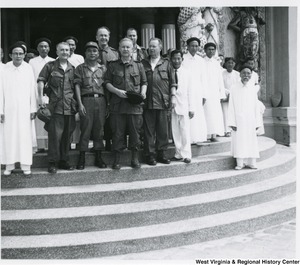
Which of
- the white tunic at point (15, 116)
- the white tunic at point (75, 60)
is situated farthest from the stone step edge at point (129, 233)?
the white tunic at point (75, 60)

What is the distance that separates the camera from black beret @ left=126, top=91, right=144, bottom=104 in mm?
5863

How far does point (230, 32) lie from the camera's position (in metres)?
11.2

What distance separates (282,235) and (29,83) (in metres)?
3.81

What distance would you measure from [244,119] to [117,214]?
9.10ft

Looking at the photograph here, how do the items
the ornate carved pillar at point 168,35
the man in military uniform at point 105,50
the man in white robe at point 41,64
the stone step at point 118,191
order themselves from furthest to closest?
the ornate carved pillar at point 168,35, the man in white robe at point 41,64, the man in military uniform at point 105,50, the stone step at point 118,191

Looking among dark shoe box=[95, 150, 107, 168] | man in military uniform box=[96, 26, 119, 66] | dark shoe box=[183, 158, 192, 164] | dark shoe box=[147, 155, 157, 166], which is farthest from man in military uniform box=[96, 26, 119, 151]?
dark shoe box=[183, 158, 192, 164]

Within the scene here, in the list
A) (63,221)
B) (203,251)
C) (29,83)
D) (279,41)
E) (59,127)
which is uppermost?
(279,41)

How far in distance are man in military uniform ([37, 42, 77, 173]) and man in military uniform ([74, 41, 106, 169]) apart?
0.40ft

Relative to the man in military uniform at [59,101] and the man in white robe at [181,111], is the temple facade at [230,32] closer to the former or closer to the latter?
the man in white robe at [181,111]

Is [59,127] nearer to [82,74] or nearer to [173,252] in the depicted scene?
[82,74]

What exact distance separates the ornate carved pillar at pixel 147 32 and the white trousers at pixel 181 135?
359 cm

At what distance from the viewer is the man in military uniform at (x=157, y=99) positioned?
20.7ft

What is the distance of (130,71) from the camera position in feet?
19.8

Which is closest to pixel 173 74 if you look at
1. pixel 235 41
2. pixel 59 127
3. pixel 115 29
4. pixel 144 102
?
pixel 144 102
